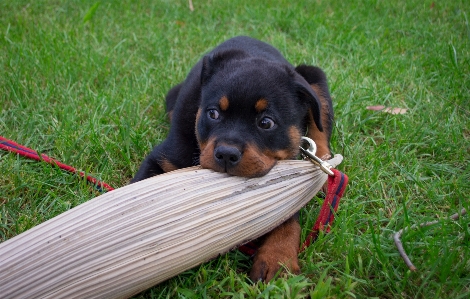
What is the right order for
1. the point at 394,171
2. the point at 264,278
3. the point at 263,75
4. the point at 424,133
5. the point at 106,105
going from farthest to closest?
the point at 106,105, the point at 424,133, the point at 394,171, the point at 263,75, the point at 264,278

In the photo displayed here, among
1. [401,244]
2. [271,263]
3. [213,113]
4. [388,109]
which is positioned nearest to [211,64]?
[213,113]

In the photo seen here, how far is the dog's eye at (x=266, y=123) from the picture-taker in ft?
7.41

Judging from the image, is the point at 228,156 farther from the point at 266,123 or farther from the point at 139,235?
the point at 139,235

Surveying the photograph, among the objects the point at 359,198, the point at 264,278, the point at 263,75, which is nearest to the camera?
the point at 264,278

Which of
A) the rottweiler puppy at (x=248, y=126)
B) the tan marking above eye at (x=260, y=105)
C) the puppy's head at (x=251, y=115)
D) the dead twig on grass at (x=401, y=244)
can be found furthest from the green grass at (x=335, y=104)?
the tan marking above eye at (x=260, y=105)

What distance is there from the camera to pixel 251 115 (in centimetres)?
224

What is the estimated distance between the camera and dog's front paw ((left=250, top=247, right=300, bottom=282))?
1.93 meters

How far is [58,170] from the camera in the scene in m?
2.50

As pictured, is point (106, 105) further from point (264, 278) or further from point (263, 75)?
point (264, 278)

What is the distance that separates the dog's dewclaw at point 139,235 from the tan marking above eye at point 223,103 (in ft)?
1.39

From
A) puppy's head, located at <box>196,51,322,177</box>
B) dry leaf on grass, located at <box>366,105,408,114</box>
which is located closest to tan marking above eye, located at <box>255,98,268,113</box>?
puppy's head, located at <box>196,51,322,177</box>

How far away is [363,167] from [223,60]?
1082 mm

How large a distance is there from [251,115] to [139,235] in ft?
2.92

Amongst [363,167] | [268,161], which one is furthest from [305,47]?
[268,161]
